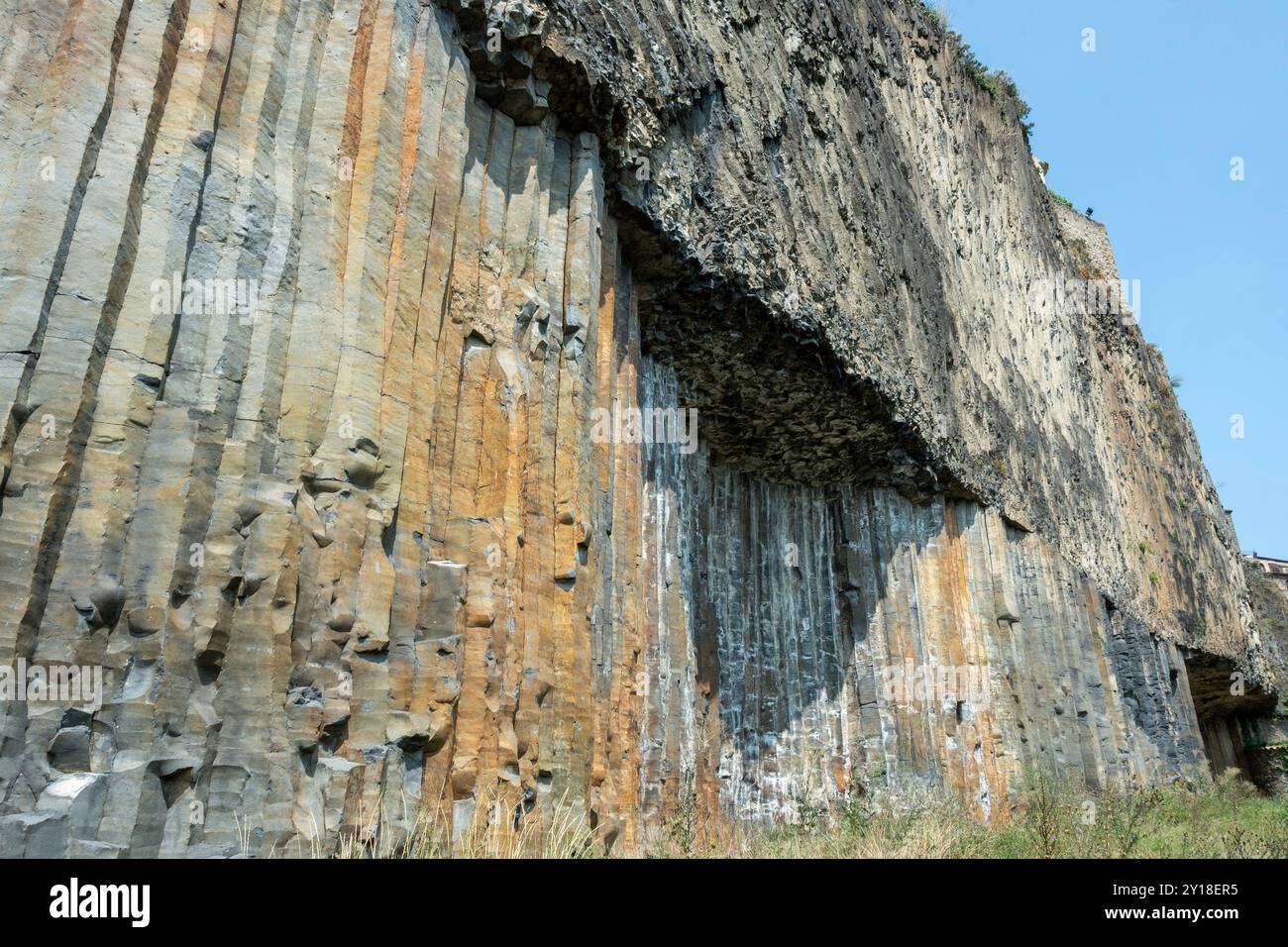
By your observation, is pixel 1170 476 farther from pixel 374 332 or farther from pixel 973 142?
pixel 374 332

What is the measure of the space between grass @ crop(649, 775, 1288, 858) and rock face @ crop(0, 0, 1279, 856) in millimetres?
512

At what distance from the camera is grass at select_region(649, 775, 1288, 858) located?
7867mm

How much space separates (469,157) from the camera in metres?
6.90

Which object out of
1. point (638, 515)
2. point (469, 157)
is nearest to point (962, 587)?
point (638, 515)

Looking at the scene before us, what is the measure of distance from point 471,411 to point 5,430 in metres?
2.73

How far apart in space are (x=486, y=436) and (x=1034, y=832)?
5697mm

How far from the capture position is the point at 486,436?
6.41 metres
